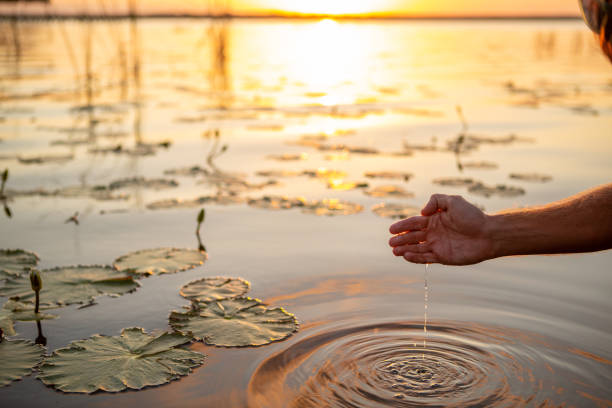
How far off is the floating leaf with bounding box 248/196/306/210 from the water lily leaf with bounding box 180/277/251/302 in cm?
132

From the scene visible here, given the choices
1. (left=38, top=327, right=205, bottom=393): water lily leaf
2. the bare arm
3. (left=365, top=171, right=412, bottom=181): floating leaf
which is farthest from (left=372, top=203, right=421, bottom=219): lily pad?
(left=38, top=327, right=205, bottom=393): water lily leaf

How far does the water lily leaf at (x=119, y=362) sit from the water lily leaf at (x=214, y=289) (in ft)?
1.32

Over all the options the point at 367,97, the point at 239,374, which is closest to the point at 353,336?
the point at 239,374

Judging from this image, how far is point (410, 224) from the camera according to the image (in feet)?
8.59

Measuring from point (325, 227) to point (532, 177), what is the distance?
2034mm

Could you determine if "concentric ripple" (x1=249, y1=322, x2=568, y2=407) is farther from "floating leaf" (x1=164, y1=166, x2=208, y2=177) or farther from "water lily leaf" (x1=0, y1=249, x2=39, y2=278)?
"floating leaf" (x1=164, y1=166, x2=208, y2=177)

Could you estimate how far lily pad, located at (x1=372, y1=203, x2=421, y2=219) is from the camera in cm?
418

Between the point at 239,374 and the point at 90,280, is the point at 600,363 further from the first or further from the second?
the point at 90,280

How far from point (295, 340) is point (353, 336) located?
0.25 metres

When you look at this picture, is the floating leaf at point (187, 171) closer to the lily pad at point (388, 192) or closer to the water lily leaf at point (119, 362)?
the lily pad at point (388, 192)

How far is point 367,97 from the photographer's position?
34.3 feet

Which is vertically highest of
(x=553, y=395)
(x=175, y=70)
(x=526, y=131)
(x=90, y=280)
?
(x=175, y=70)

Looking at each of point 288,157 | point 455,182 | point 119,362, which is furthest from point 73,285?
point 288,157

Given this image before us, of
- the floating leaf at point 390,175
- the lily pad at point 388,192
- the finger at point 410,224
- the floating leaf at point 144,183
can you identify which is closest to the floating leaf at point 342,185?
the lily pad at point 388,192
